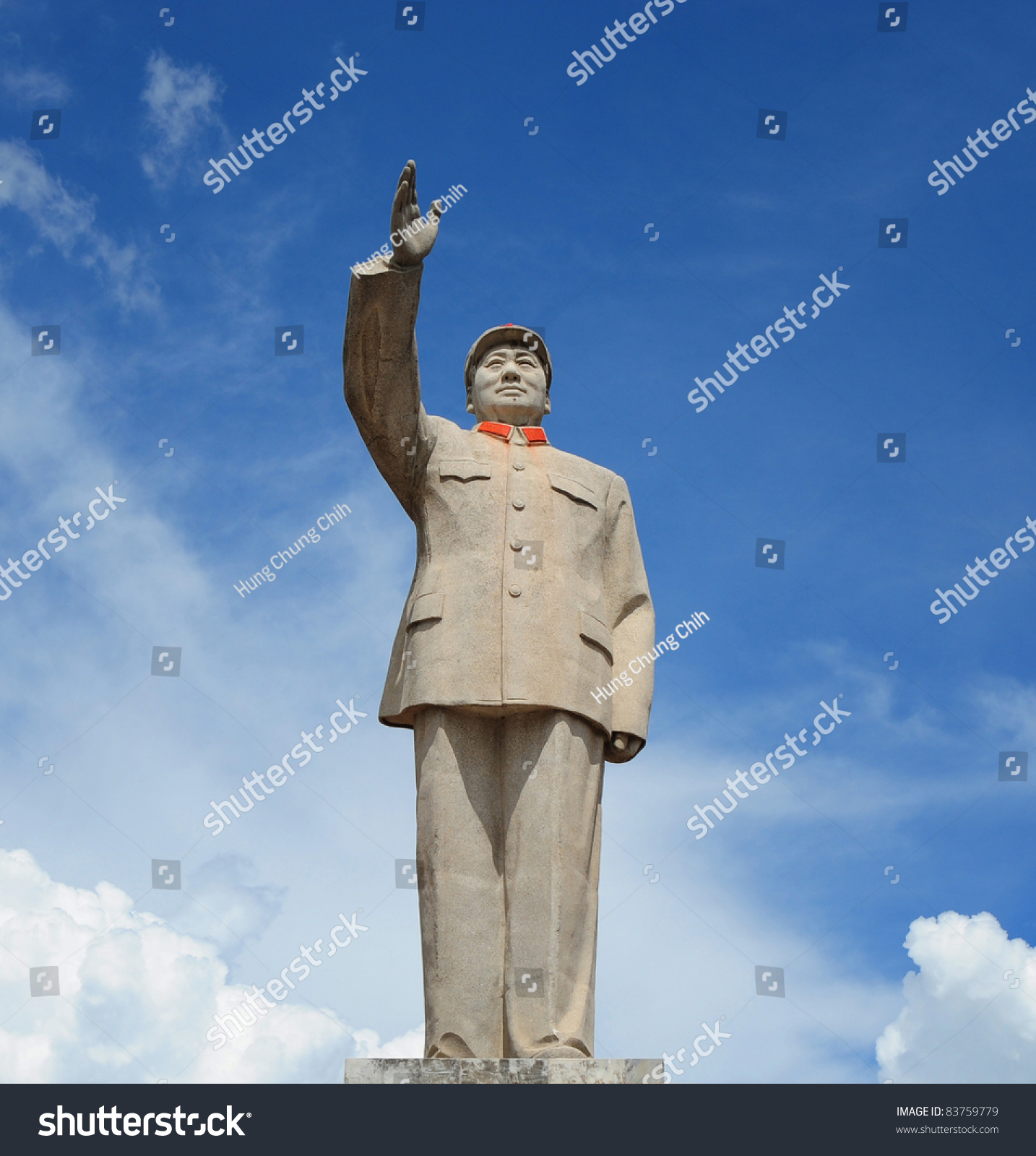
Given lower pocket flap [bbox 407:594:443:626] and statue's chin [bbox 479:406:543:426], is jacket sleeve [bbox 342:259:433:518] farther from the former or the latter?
lower pocket flap [bbox 407:594:443:626]

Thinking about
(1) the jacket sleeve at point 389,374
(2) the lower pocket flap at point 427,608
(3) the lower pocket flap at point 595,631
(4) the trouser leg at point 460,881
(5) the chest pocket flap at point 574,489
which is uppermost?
(1) the jacket sleeve at point 389,374

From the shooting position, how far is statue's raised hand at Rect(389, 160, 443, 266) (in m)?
8.66

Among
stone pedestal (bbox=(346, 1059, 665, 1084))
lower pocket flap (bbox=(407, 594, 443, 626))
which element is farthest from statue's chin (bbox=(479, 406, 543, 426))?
stone pedestal (bbox=(346, 1059, 665, 1084))

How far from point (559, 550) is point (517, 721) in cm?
116

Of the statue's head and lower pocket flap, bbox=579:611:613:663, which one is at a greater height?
the statue's head

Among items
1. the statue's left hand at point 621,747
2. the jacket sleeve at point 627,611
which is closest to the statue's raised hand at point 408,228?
the jacket sleeve at point 627,611

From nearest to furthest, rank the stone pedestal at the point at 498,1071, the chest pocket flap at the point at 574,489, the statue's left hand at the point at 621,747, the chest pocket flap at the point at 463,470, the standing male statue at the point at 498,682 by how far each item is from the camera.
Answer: the stone pedestal at the point at 498,1071 → the standing male statue at the point at 498,682 → the statue's left hand at the point at 621,747 → the chest pocket flap at the point at 463,470 → the chest pocket flap at the point at 574,489

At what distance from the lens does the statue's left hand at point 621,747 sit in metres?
9.28

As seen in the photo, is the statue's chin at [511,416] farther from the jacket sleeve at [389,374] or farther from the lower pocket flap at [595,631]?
the lower pocket flap at [595,631]

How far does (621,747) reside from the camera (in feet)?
30.5

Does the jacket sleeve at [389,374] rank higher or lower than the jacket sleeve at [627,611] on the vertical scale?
higher

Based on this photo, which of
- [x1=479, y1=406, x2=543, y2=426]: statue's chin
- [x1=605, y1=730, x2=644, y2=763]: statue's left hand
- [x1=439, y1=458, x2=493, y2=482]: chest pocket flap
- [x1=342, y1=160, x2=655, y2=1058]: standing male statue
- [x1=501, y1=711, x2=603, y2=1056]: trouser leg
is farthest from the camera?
[x1=479, y1=406, x2=543, y2=426]: statue's chin

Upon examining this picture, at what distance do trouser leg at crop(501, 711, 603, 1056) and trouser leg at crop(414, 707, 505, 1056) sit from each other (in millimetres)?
86

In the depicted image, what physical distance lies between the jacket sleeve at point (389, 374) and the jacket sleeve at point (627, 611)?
1.39 metres
